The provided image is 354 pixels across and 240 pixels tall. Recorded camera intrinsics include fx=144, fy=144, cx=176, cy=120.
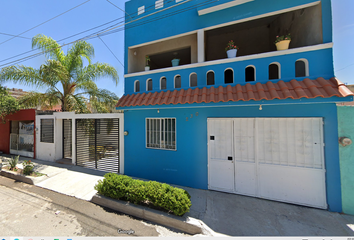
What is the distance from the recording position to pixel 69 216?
12.8ft

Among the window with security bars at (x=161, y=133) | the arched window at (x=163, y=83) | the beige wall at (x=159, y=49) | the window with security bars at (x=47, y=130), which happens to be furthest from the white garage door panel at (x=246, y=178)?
the window with security bars at (x=47, y=130)

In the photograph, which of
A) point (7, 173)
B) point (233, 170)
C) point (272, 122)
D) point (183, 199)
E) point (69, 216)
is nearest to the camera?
point (183, 199)

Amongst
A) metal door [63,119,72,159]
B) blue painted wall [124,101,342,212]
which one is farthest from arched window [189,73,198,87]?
metal door [63,119,72,159]

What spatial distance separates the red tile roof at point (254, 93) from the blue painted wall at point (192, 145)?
0.57 m

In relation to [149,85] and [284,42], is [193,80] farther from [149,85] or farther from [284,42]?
[284,42]

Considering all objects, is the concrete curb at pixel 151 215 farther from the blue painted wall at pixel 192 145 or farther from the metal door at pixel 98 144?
the metal door at pixel 98 144

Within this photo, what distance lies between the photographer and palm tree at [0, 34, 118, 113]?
27.1 ft

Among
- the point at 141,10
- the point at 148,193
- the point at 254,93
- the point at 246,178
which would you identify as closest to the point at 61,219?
the point at 148,193

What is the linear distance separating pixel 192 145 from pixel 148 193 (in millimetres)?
2179

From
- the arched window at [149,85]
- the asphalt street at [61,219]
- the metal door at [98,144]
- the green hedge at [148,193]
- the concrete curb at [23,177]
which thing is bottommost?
the asphalt street at [61,219]

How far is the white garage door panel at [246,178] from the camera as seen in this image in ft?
15.1

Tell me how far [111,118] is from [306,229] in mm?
7576

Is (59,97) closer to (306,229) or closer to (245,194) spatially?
(245,194)

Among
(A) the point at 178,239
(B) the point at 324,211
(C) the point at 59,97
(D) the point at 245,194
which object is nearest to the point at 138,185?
(A) the point at 178,239
